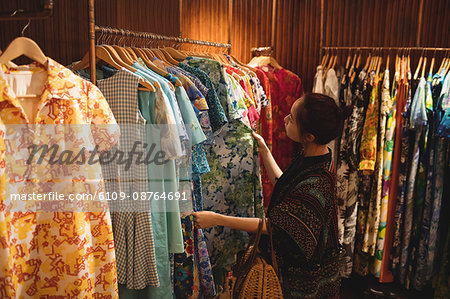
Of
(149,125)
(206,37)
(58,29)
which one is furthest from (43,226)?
(206,37)

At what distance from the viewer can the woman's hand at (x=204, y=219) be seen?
1.84 meters

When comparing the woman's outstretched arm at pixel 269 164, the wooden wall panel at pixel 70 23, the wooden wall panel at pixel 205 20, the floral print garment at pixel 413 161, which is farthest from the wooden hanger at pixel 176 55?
the floral print garment at pixel 413 161

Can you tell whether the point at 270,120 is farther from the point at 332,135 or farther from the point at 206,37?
the point at 332,135

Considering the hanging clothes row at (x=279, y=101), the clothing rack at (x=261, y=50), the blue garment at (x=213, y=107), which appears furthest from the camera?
the clothing rack at (x=261, y=50)

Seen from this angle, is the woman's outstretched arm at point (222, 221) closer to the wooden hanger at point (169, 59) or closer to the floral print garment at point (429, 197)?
the wooden hanger at point (169, 59)

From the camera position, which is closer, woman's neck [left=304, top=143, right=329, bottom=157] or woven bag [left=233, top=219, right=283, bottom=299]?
woven bag [left=233, top=219, right=283, bottom=299]

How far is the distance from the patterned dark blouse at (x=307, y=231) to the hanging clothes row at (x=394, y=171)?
1041 millimetres

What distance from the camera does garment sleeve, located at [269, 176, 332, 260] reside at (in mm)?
1747

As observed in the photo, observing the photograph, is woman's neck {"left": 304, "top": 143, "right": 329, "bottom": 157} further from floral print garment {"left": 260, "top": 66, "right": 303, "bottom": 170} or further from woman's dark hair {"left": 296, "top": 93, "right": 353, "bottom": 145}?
floral print garment {"left": 260, "top": 66, "right": 303, "bottom": 170}

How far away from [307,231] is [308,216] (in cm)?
6

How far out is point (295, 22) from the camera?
359cm

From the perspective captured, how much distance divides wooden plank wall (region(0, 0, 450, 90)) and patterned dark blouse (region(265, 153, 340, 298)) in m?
1.19

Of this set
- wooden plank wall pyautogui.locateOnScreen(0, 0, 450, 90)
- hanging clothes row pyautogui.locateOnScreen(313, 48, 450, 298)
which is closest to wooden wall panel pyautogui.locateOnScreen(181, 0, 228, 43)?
wooden plank wall pyautogui.locateOnScreen(0, 0, 450, 90)

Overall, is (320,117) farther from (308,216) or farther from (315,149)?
(308,216)
